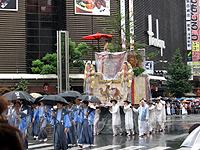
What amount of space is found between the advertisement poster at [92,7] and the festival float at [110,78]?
851 inches

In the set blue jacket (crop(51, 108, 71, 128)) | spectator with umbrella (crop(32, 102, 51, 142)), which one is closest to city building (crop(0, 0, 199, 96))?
spectator with umbrella (crop(32, 102, 51, 142))

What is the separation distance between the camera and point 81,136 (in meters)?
12.2

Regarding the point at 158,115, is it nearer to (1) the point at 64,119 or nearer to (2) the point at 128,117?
(2) the point at 128,117

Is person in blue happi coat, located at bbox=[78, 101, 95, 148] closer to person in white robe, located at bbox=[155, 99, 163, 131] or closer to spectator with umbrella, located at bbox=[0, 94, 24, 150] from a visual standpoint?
person in white robe, located at bbox=[155, 99, 163, 131]

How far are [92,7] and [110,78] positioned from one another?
73.3ft

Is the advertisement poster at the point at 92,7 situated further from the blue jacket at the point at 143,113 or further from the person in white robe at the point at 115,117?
the blue jacket at the point at 143,113

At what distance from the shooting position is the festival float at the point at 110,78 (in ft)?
57.4

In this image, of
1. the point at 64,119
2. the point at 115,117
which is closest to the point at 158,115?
the point at 115,117

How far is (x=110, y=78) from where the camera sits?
58.6ft

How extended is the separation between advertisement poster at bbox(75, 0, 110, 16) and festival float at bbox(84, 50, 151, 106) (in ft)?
70.9

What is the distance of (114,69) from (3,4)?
77.8 feet

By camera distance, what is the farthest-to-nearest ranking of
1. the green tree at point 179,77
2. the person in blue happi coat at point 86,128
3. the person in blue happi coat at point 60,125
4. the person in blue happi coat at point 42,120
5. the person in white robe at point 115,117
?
the green tree at point 179,77 → the person in white robe at point 115,117 → the person in blue happi coat at point 42,120 → the person in blue happi coat at point 86,128 → the person in blue happi coat at point 60,125

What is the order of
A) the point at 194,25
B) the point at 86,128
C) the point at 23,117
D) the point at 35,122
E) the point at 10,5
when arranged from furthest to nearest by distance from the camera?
the point at 194,25, the point at 10,5, the point at 35,122, the point at 86,128, the point at 23,117

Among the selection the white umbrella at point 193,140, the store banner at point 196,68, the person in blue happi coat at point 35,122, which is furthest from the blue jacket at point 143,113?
the store banner at point 196,68
